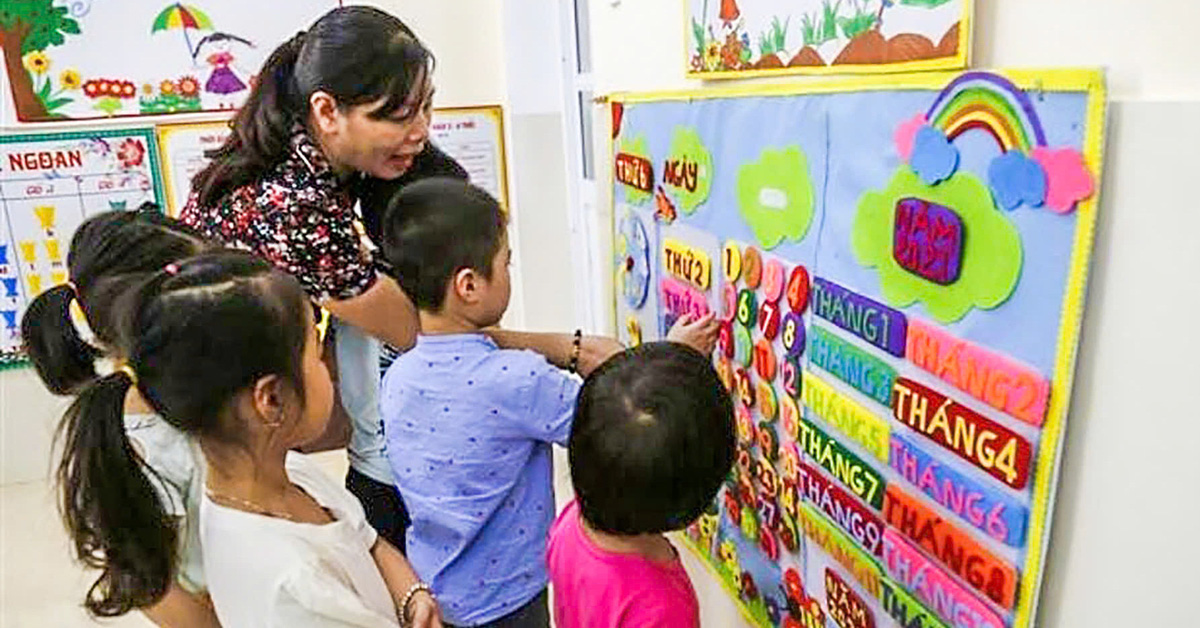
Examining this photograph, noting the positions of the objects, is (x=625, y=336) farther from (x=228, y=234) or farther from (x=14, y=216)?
(x=14, y=216)

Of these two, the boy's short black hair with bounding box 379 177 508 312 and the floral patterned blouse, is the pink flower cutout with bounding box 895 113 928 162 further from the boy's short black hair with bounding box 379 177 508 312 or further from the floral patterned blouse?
the floral patterned blouse

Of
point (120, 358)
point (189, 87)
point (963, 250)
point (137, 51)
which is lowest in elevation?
point (120, 358)

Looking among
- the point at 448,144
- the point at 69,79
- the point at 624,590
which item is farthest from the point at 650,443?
the point at 69,79

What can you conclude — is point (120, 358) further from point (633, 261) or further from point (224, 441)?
point (633, 261)

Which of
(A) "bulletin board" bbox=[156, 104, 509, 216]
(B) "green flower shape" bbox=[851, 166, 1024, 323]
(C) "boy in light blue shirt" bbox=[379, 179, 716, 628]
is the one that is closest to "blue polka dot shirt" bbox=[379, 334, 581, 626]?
(C) "boy in light blue shirt" bbox=[379, 179, 716, 628]

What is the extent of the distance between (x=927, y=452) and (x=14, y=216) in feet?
9.73

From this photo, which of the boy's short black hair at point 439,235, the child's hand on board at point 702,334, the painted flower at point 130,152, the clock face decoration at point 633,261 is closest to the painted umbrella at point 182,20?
the painted flower at point 130,152

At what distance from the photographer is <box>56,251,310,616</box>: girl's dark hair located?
2.71 feet

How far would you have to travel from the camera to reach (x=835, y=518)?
3.17 feet

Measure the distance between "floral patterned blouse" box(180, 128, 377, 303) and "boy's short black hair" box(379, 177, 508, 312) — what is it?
79 millimetres

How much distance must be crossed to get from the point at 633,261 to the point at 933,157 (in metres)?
0.79

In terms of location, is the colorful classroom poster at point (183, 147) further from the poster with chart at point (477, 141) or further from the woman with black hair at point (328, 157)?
the woman with black hair at point (328, 157)

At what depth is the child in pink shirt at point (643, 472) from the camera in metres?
0.85

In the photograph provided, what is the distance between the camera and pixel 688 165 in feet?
4.10
